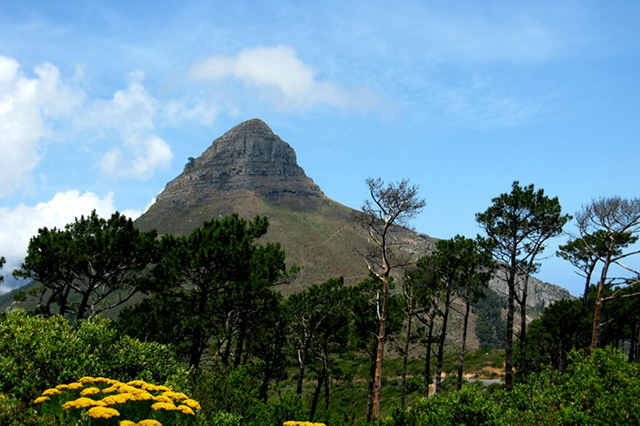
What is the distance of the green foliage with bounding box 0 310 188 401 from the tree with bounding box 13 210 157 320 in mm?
9033

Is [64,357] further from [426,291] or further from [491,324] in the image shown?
[491,324]

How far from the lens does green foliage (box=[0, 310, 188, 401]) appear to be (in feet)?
38.0

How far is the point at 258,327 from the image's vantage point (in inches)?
1189

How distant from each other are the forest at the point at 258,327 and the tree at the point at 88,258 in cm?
10

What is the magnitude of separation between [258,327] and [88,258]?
1295cm

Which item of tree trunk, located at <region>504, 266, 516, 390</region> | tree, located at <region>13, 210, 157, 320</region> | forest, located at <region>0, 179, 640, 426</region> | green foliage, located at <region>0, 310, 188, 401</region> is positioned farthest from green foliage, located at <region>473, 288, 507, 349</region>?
green foliage, located at <region>0, 310, 188, 401</region>

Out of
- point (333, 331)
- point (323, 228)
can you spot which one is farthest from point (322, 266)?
point (333, 331)

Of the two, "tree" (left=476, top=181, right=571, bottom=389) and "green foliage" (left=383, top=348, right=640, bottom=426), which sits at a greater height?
"tree" (left=476, top=181, right=571, bottom=389)

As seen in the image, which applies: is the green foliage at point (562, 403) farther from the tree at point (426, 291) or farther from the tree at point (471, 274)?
the tree at point (426, 291)

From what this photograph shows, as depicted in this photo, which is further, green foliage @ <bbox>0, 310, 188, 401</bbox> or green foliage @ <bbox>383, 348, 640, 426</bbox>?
green foliage @ <bbox>383, 348, 640, 426</bbox>

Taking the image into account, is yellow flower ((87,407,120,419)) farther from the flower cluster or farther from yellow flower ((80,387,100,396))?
yellow flower ((80,387,100,396))

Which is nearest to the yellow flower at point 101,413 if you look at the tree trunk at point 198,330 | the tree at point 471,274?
the tree trunk at point 198,330

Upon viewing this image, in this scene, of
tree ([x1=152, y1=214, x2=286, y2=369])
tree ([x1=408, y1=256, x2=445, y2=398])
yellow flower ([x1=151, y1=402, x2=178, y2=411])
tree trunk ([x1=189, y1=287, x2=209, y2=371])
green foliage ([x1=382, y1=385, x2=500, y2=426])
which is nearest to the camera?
yellow flower ([x1=151, y1=402, x2=178, y2=411])

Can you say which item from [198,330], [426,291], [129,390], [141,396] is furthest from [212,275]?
[426,291]
